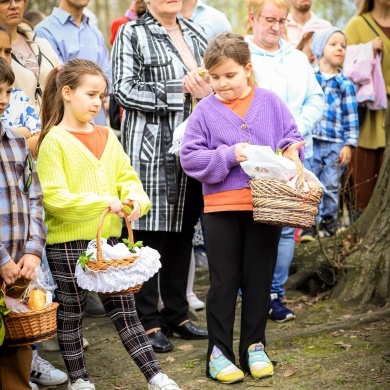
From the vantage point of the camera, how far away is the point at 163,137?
5344 mm

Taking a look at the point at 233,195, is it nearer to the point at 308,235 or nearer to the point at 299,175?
the point at 299,175

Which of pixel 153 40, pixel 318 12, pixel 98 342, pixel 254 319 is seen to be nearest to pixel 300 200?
pixel 254 319

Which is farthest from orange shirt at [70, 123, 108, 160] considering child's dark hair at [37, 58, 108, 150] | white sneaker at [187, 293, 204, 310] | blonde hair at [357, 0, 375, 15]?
blonde hair at [357, 0, 375, 15]

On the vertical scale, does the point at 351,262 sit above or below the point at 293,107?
below

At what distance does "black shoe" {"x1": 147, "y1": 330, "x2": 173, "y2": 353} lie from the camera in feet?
17.5

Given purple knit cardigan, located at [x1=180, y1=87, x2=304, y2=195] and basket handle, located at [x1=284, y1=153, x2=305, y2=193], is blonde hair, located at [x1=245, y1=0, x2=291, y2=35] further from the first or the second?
basket handle, located at [x1=284, y1=153, x2=305, y2=193]

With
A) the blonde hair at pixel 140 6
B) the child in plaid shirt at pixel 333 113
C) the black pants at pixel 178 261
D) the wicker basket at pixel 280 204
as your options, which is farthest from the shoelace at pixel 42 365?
the child in plaid shirt at pixel 333 113

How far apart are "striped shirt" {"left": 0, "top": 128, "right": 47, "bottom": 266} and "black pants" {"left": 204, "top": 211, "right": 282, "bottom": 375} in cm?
105

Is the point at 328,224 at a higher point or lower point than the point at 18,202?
lower

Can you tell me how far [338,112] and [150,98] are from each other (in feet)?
8.28

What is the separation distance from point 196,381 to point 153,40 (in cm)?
217

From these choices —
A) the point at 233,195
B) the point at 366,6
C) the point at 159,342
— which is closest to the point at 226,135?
the point at 233,195

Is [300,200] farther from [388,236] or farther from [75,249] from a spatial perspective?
[388,236]

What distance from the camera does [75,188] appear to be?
4.41m
